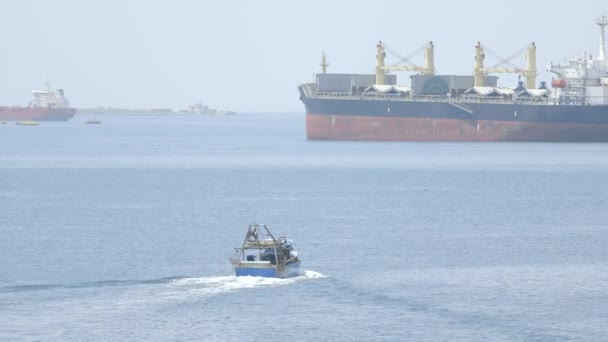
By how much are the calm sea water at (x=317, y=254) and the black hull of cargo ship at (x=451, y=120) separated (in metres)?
15.1

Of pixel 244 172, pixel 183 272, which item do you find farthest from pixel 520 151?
pixel 183 272

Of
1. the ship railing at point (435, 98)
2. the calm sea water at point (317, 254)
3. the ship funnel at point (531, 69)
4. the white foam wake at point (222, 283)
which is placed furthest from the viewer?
the ship funnel at point (531, 69)

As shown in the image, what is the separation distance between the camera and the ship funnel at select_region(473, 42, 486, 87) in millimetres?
117000

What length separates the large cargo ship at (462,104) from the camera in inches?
4181

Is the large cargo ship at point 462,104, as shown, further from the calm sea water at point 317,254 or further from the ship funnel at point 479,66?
the calm sea water at point 317,254

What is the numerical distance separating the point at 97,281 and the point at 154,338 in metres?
7.53

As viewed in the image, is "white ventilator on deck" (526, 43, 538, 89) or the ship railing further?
"white ventilator on deck" (526, 43, 538, 89)

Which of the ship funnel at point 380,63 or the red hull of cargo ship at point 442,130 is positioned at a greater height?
the ship funnel at point 380,63

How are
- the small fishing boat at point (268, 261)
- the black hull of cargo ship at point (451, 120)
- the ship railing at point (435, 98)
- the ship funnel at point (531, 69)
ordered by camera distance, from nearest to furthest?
the small fishing boat at point (268, 261)
the black hull of cargo ship at point (451, 120)
the ship railing at point (435, 98)
the ship funnel at point (531, 69)

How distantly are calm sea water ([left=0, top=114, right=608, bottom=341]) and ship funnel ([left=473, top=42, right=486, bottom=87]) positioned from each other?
26.9 metres

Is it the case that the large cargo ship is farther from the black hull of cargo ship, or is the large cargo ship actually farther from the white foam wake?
the white foam wake

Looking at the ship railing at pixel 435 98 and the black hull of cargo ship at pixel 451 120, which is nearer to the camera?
the black hull of cargo ship at pixel 451 120

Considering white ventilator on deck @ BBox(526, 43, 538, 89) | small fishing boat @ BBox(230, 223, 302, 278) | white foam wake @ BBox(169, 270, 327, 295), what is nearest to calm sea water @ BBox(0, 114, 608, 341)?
white foam wake @ BBox(169, 270, 327, 295)

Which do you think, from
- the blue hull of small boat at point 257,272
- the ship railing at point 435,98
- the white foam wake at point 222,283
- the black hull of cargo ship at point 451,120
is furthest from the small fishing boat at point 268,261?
the ship railing at point 435,98
